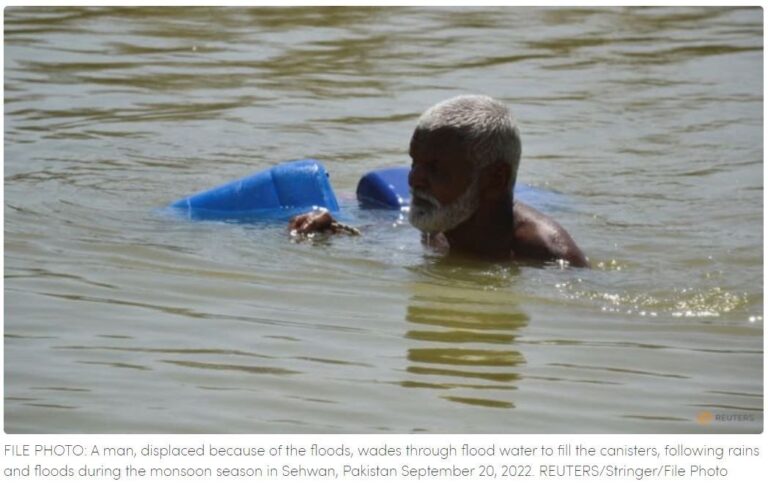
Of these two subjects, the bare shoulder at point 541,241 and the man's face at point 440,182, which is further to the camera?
the bare shoulder at point 541,241

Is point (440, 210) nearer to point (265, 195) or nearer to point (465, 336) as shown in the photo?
point (465, 336)

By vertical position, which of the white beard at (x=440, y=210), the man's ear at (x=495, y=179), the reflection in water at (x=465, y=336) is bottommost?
the reflection in water at (x=465, y=336)

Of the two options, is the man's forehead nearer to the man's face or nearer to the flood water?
the man's face

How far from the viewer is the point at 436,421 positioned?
4.23 metres

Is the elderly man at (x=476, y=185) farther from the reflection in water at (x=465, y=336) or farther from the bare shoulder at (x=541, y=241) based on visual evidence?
the reflection in water at (x=465, y=336)

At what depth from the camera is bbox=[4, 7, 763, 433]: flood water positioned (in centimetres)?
449

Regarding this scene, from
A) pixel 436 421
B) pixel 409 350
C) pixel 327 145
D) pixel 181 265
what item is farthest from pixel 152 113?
pixel 436 421

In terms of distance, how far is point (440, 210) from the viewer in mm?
6051

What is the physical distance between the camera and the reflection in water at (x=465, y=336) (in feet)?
15.0

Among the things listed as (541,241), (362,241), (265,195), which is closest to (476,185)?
(541,241)

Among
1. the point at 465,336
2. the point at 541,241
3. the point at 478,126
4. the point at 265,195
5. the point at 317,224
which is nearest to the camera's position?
the point at 465,336

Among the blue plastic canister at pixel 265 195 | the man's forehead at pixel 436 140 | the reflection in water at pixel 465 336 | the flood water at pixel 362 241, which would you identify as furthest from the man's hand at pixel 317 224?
the man's forehead at pixel 436 140

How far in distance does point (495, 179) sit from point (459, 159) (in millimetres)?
170

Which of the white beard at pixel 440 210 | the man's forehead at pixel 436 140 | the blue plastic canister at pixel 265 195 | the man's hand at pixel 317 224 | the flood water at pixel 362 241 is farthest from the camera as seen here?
the blue plastic canister at pixel 265 195
